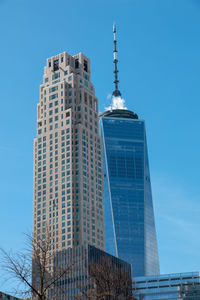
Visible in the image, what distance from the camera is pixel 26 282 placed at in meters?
41.6

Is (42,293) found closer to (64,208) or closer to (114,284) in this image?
(114,284)

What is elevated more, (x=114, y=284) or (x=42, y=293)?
(x=114, y=284)

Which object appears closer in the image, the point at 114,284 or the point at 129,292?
the point at 114,284

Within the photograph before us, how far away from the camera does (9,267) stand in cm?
4203

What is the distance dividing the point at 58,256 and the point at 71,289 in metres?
15.8

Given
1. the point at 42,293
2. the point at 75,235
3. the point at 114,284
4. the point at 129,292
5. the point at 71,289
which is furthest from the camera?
the point at 75,235

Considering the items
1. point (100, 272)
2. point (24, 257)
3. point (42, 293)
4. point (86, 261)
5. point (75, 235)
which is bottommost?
point (42, 293)

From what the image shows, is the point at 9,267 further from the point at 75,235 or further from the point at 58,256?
the point at 75,235

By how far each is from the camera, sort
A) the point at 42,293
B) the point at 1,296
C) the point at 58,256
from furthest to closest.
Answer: the point at 58,256 < the point at 1,296 < the point at 42,293

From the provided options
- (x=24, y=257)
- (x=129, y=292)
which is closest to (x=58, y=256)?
(x=129, y=292)

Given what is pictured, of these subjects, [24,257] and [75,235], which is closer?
[24,257]

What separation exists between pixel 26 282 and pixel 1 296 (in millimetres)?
69077

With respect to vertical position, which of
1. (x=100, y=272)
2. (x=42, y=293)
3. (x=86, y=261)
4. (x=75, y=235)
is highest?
(x=75, y=235)

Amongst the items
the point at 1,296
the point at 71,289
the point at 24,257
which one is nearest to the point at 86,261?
the point at 71,289
